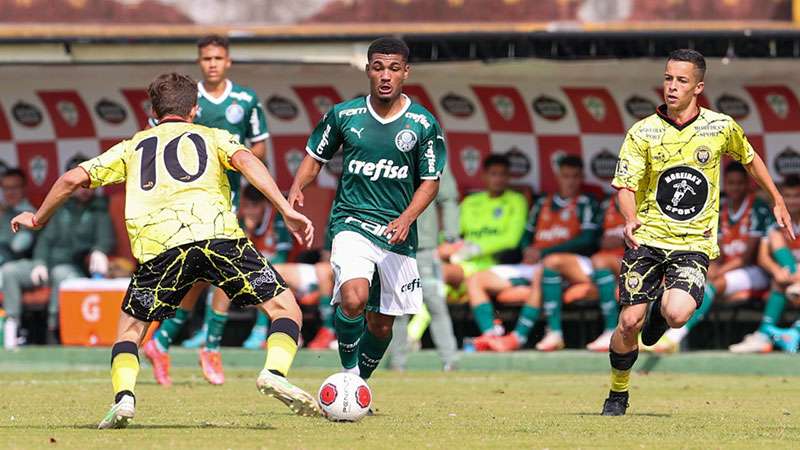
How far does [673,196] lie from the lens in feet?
33.3

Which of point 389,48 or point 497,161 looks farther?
point 497,161

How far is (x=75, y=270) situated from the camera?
17.4 meters

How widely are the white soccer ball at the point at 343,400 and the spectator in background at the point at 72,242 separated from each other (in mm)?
8382

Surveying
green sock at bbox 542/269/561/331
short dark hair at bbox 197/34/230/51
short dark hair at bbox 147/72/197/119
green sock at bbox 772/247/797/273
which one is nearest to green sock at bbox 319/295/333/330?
green sock at bbox 542/269/561/331

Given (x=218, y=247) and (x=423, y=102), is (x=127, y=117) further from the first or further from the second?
(x=218, y=247)

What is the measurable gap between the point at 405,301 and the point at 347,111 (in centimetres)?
111

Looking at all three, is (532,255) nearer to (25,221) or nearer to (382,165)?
(382,165)

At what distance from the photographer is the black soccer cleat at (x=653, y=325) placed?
10492 millimetres

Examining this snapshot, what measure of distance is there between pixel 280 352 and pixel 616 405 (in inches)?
91.5

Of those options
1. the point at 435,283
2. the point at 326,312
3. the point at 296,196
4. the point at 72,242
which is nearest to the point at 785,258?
the point at 435,283

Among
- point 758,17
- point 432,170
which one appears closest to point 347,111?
point 432,170

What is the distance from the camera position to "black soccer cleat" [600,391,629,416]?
10125 millimetres

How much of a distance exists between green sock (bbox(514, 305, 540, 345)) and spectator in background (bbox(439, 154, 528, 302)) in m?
0.72

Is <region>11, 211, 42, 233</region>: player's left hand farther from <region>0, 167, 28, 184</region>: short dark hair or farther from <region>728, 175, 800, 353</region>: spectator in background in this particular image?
<region>0, 167, 28, 184</region>: short dark hair
